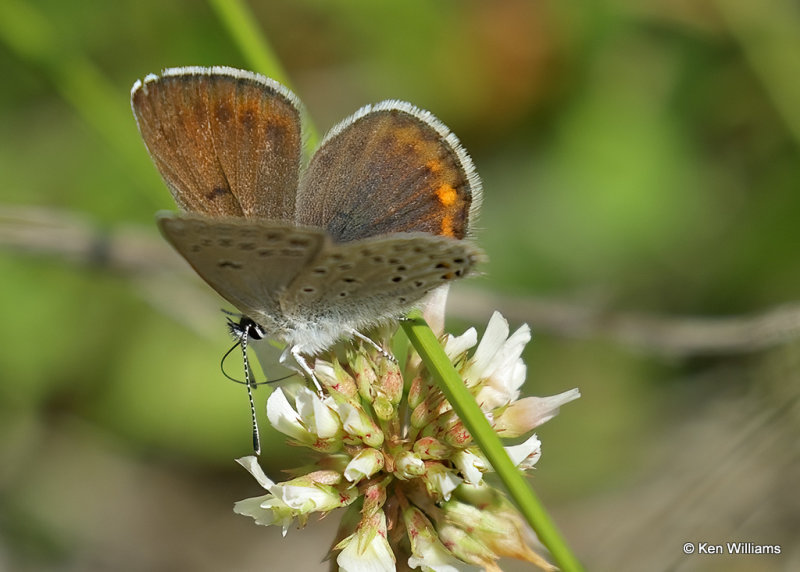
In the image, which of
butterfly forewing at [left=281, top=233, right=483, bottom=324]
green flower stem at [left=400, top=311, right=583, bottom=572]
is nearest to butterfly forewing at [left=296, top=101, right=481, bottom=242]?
butterfly forewing at [left=281, top=233, right=483, bottom=324]

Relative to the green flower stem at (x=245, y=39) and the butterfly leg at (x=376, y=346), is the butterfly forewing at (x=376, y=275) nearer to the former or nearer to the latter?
the butterfly leg at (x=376, y=346)

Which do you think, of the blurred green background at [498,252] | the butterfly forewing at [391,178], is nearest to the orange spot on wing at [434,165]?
the butterfly forewing at [391,178]

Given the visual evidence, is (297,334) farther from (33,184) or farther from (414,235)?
(33,184)

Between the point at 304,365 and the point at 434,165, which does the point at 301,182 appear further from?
the point at 304,365

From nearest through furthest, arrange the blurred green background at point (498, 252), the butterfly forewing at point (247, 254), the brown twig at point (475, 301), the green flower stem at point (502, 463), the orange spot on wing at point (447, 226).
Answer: the green flower stem at point (502, 463)
the butterfly forewing at point (247, 254)
the orange spot on wing at point (447, 226)
the brown twig at point (475, 301)
the blurred green background at point (498, 252)

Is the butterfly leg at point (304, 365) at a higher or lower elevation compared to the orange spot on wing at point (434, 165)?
lower

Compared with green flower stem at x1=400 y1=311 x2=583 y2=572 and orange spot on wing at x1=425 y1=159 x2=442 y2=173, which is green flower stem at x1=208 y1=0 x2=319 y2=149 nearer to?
orange spot on wing at x1=425 y1=159 x2=442 y2=173

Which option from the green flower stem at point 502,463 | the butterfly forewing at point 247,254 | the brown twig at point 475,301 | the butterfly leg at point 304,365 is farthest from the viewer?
the brown twig at point 475,301
